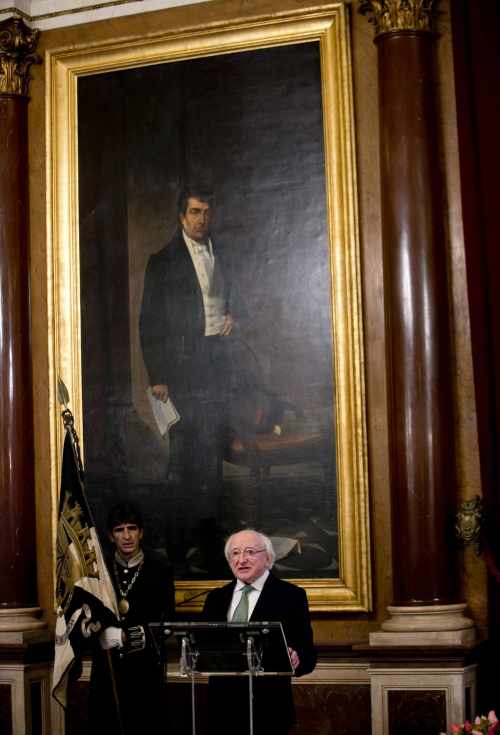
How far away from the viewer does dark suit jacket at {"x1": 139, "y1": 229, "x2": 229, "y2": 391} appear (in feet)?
27.6

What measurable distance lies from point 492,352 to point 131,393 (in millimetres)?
2513

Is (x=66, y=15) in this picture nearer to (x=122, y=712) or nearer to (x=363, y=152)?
(x=363, y=152)

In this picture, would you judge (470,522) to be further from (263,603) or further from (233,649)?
(233,649)

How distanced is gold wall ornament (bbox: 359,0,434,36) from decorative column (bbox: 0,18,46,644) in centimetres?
264

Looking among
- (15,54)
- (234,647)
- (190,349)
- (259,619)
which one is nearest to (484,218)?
(190,349)

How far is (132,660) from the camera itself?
23.8ft

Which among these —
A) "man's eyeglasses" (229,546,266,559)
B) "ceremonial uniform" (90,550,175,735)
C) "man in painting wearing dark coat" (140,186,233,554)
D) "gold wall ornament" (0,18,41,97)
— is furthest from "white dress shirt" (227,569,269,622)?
"gold wall ornament" (0,18,41,97)

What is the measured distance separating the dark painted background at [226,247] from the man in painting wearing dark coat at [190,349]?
87 mm

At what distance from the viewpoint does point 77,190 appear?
348 inches

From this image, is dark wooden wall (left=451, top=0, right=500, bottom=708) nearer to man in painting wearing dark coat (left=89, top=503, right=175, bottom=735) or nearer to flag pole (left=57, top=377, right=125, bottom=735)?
man in painting wearing dark coat (left=89, top=503, right=175, bottom=735)

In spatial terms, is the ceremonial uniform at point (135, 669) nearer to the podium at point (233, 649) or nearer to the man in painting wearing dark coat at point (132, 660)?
the man in painting wearing dark coat at point (132, 660)

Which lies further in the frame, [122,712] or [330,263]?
[330,263]

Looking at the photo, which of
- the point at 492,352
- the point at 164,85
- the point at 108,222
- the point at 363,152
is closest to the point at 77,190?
the point at 108,222

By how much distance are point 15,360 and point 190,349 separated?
1.26 metres
